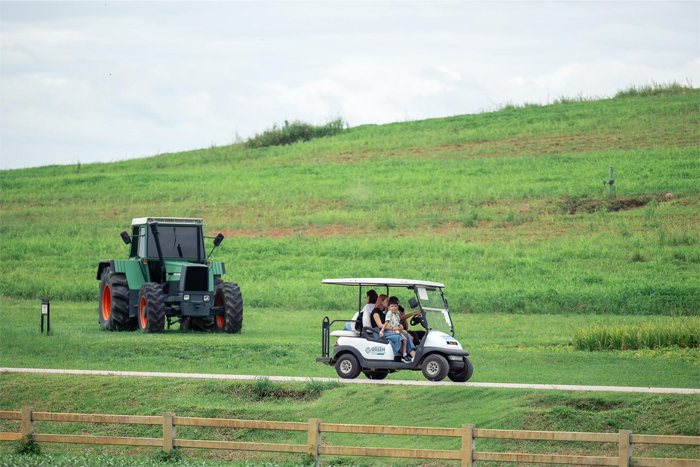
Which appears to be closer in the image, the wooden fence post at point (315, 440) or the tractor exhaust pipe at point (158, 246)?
the wooden fence post at point (315, 440)

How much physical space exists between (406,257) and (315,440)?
99.1ft

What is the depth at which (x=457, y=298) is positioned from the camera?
35594mm

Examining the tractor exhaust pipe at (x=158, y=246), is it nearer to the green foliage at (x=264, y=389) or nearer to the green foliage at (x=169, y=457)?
the green foliage at (x=264, y=389)

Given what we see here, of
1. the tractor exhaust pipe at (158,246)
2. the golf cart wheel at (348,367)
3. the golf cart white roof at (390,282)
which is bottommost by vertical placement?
the golf cart wheel at (348,367)

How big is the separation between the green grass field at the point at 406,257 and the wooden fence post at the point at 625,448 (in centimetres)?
293

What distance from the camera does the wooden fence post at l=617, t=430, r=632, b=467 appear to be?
13.2 m

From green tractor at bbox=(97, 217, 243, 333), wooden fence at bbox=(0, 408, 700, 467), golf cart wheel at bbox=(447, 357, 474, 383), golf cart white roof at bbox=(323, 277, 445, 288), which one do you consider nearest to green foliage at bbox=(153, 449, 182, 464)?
wooden fence at bbox=(0, 408, 700, 467)

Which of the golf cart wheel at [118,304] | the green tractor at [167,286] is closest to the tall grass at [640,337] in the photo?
the green tractor at [167,286]

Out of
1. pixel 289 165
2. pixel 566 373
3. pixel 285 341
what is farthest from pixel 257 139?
pixel 566 373

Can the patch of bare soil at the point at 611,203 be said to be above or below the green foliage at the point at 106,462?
above

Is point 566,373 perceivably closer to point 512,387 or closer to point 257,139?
point 512,387

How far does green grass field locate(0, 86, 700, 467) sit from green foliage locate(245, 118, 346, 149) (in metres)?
2.31

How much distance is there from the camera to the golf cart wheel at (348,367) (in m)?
19.8

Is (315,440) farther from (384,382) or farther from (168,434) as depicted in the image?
(384,382)
